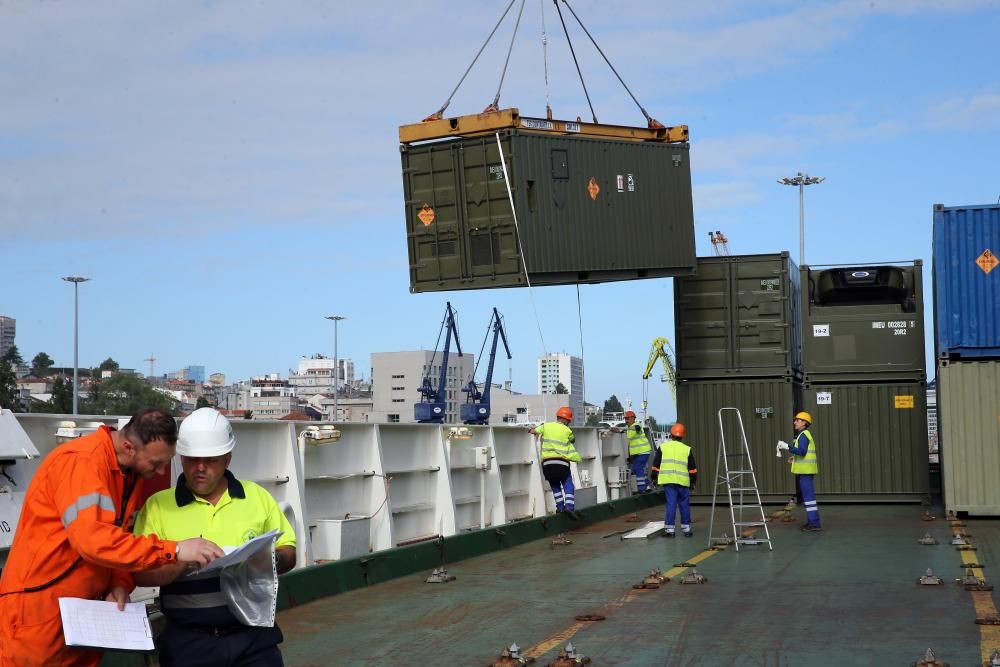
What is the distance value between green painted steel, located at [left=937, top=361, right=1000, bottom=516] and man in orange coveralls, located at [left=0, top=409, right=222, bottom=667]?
15.8 meters

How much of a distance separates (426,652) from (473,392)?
8075cm

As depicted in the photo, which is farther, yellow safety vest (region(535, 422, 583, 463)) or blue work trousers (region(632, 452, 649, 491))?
blue work trousers (region(632, 452, 649, 491))

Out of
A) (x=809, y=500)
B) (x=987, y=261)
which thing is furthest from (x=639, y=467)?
(x=987, y=261)

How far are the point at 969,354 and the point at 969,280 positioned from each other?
1136 mm

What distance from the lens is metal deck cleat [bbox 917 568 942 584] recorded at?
1044 centimetres

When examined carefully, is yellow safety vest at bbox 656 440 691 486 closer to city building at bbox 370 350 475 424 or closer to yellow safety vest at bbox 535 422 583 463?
yellow safety vest at bbox 535 422 583 463

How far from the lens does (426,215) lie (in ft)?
60.8

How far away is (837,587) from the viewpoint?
10.6 meters

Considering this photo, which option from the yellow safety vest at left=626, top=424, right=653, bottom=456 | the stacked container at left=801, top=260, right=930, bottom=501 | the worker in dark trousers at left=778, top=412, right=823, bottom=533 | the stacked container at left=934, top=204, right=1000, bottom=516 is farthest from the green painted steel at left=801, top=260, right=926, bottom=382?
the worker in dark trousers at left=778, top=412, right=823, bottom=533

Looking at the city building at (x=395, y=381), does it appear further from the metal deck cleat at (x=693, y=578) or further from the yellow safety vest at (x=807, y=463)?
the metal deck cleat at (x=693, y=578)

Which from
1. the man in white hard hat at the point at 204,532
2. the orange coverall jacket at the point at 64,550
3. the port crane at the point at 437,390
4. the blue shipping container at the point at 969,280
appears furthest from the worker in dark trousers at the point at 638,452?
the port crane at the point at 437,390

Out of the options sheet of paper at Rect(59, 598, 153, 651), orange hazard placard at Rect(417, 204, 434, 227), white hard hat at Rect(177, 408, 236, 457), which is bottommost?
sheet of paper at Rect(59, 598, 153, 651)

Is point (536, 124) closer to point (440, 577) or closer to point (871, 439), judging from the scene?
point (871, 439)

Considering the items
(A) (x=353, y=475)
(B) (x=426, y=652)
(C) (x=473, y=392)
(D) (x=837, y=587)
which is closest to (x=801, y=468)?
(D) (x=837, y=587)
